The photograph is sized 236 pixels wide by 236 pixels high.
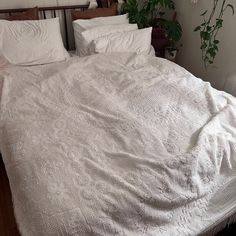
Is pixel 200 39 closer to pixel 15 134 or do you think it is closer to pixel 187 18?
pixel 187 18

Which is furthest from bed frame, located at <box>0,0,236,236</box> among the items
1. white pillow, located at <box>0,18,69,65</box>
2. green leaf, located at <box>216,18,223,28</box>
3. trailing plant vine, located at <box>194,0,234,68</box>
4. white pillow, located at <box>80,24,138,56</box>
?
green leaf, located at <box>216,18,223,28</box>

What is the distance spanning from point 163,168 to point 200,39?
1.98 m

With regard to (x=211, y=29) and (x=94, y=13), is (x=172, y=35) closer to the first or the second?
(x=211, y=29)

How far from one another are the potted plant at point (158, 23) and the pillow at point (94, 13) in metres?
0.14

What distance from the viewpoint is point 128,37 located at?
250 cm

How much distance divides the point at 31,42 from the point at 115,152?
143cm

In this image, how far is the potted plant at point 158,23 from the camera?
8.99 ft

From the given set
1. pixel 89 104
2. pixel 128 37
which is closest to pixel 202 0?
pixel 128 37

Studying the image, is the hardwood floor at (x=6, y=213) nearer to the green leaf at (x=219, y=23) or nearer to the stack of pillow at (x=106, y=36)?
the stack of pillow at (x=106, y=36)

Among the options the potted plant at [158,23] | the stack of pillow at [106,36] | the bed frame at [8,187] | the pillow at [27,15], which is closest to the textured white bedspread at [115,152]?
the bed frame at [8,187]

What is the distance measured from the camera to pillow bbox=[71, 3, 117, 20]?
101 inches

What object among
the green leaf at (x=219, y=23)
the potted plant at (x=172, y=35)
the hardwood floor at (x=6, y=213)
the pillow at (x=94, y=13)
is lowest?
the hardwood floor at (x=6, y=213)

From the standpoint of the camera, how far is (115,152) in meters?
1.26

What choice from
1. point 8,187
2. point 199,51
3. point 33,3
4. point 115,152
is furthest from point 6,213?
point 199,51
